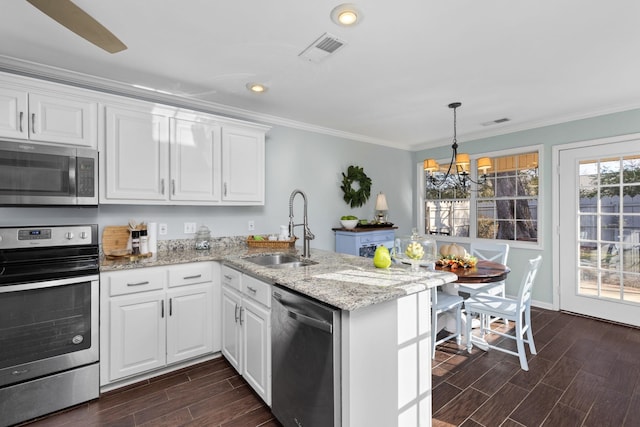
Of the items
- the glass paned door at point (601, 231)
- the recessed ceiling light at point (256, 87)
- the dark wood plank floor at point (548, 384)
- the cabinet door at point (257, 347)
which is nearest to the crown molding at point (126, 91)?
the recessed ceiling light at point (256, 87)

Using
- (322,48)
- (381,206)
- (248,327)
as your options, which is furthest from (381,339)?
(381,206)

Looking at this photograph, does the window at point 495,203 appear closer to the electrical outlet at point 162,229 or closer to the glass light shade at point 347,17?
the glass light shade at point 347,17

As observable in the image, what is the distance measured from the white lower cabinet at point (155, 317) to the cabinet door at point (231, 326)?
11 cm

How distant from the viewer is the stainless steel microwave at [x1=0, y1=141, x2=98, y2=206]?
6.51 ft

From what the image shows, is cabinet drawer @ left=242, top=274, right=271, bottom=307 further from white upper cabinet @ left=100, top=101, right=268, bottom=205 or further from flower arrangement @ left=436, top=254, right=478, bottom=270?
flower arrangement @ left=436, top=254, right=478, bottom=270

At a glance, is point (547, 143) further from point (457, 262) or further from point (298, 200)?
point (298, 200)

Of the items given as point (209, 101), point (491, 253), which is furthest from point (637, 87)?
point (209, 101)

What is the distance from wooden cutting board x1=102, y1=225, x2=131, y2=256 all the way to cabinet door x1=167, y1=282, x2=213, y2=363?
25.6 inches

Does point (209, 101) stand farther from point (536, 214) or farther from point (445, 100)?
point (536, 214)

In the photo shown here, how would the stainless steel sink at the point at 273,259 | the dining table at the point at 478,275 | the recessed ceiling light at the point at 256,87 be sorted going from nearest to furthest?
the dining table at the point at 478,275 < the stainless steel sink at the point at 273,259 < the recessed ceiling light at the point at 256,87

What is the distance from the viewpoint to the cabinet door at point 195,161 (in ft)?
8.91

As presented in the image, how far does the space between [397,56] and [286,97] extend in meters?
1.23

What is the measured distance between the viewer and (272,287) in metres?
1.83

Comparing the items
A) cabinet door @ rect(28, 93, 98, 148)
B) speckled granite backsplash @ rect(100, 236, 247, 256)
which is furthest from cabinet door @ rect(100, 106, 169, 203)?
speckled granite backsplash @ rect(100, 236, 247, 256)
